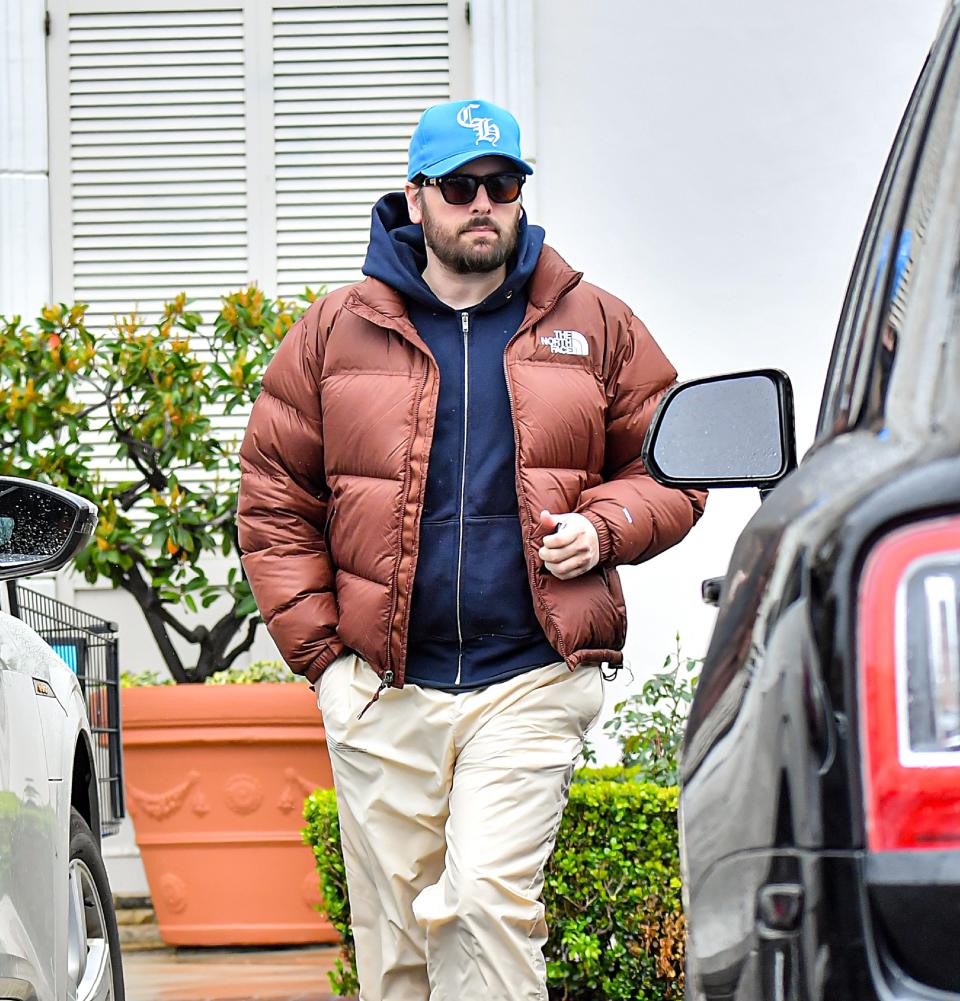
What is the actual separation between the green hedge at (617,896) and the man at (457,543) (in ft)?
3.00

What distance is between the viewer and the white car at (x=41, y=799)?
263cm

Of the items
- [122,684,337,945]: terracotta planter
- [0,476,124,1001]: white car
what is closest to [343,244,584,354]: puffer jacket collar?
[0,476,124,1001]: white car

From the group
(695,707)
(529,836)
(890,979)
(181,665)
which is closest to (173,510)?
(181,665)

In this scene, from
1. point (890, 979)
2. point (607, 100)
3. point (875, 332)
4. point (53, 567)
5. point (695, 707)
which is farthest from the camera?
point (607, 100)

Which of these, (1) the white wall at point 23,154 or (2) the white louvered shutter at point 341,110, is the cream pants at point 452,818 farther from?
(1) the white wall at point 23,154

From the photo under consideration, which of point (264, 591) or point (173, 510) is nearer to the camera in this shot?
point (264, 591)

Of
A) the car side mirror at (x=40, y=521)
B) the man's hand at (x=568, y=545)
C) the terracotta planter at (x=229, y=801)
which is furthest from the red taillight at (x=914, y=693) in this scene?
the terracotta planter at (x=229, y=801)

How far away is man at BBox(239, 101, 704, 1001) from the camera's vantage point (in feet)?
11.5

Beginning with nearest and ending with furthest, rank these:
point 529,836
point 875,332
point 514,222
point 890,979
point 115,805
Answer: point 890,979 → point 875,332 → point 529,836 → point 514,222 → point 115,805

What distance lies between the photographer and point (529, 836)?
136 inches

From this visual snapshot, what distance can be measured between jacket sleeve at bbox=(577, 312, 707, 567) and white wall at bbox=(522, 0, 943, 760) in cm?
278

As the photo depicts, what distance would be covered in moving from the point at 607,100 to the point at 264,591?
3483 mm

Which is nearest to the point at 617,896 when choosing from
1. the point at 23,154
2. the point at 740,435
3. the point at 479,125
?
the point at 479,125

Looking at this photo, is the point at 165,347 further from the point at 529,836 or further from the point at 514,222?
the point at 529,836
